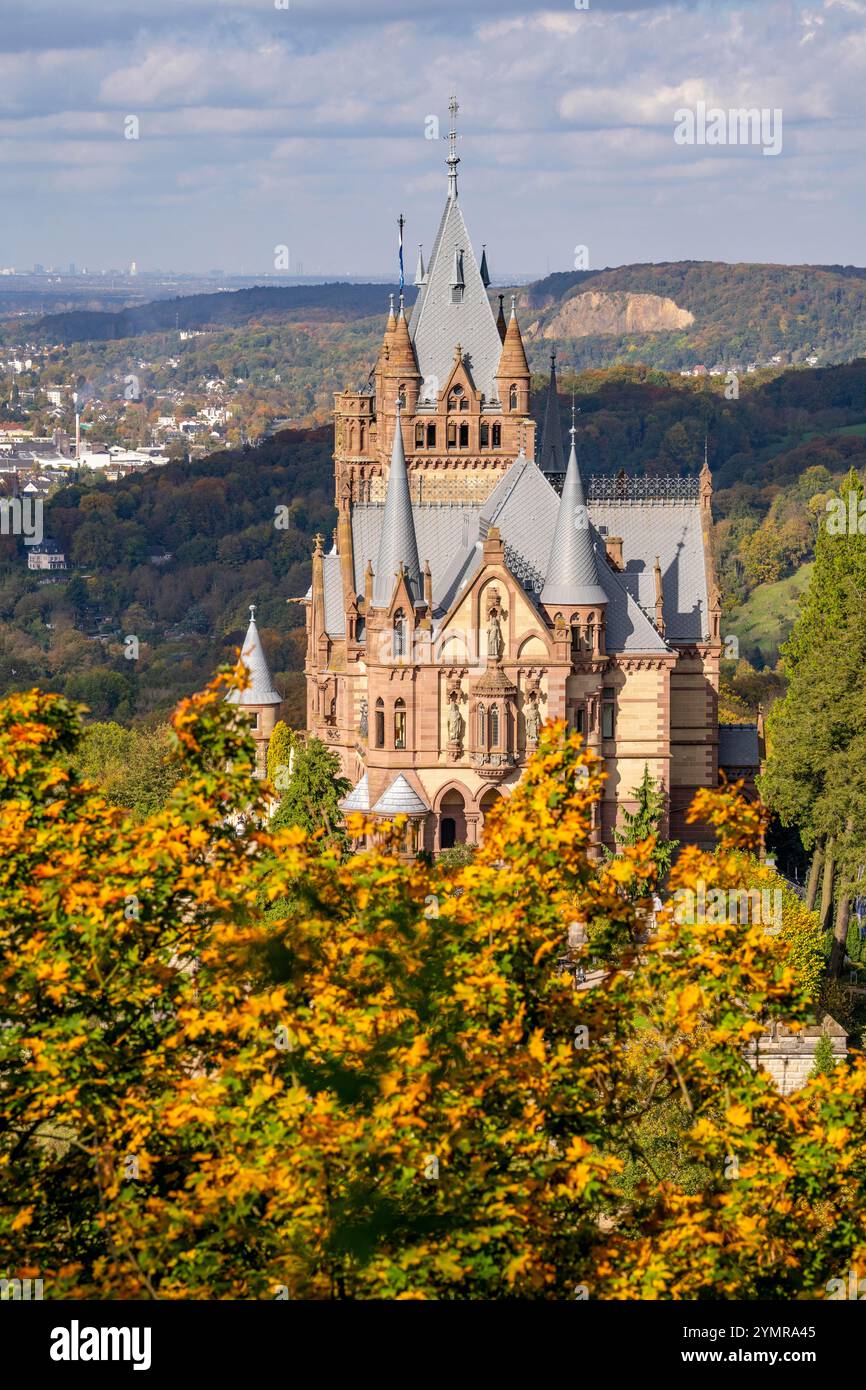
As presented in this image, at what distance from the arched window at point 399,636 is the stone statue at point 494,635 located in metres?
2.77

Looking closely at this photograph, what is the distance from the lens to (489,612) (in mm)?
97000

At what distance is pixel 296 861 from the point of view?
4053 centimetres

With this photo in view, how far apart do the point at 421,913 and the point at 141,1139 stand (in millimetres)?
5691

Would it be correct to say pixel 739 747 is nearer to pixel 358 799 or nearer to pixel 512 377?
pixel 512 377

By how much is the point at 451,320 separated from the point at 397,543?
1689 centimetres

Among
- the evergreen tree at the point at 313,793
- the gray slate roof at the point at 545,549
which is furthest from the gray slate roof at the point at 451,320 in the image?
the evergreen tree at the point at 313,793

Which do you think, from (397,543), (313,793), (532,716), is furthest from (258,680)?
(313,793)

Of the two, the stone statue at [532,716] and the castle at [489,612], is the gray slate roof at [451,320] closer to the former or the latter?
the castle at [489,612]

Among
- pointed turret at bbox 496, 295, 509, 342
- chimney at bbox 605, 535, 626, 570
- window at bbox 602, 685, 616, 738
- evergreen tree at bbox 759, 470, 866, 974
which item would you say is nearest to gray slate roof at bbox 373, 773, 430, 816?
window at bbox 602, 685, 616, 738

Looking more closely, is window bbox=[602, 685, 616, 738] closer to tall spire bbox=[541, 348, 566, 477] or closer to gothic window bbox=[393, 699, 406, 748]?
gothic window bbox=[393, 699, 406, 748]

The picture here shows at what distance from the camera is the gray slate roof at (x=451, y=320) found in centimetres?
11088

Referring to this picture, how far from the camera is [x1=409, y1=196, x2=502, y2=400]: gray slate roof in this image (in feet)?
364
